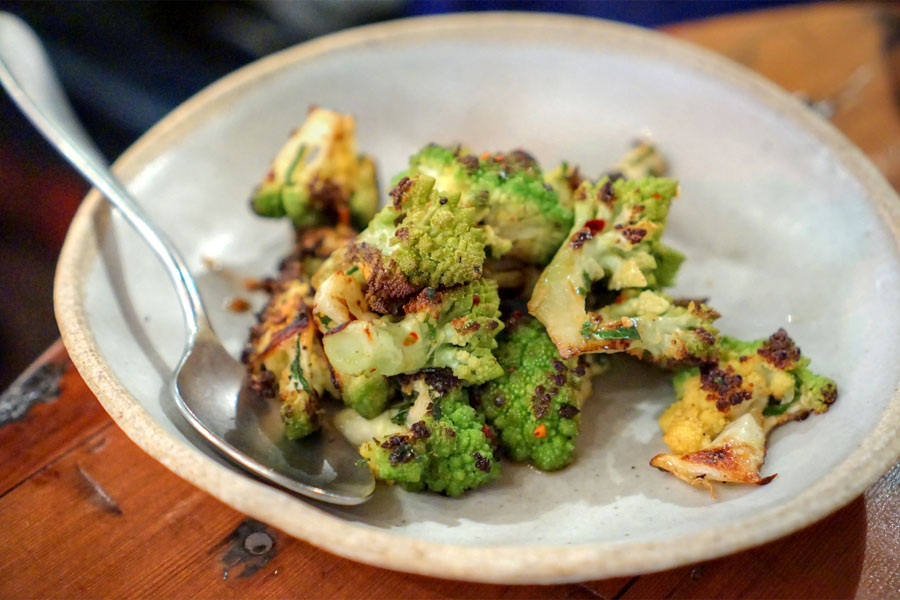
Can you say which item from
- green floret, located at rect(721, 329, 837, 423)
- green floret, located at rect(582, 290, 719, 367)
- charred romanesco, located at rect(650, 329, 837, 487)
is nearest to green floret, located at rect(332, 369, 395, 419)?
green floret, located at rect(582, 290, 719, 367)

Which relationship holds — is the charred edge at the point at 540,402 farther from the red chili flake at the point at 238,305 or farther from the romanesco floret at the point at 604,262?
the red chili flake at the point at 238,305

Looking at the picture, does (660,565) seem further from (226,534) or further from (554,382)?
(226,534)

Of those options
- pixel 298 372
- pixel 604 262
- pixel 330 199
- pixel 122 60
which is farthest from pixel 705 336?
pixel 122 60

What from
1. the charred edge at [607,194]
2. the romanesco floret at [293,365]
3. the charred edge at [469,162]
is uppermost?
the charred edge at [607,194]

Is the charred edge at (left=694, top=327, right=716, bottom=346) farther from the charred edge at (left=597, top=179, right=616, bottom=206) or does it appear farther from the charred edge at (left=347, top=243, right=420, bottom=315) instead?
the charred edge at (left=347, top=243, right=420, bottom=315)

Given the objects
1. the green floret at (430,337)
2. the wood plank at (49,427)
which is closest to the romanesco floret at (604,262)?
the green floret at (430,337)

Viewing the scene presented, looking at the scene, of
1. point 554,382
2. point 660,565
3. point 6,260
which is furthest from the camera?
point 6,260

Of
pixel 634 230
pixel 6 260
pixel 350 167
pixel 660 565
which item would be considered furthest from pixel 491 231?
pixel 6 260
